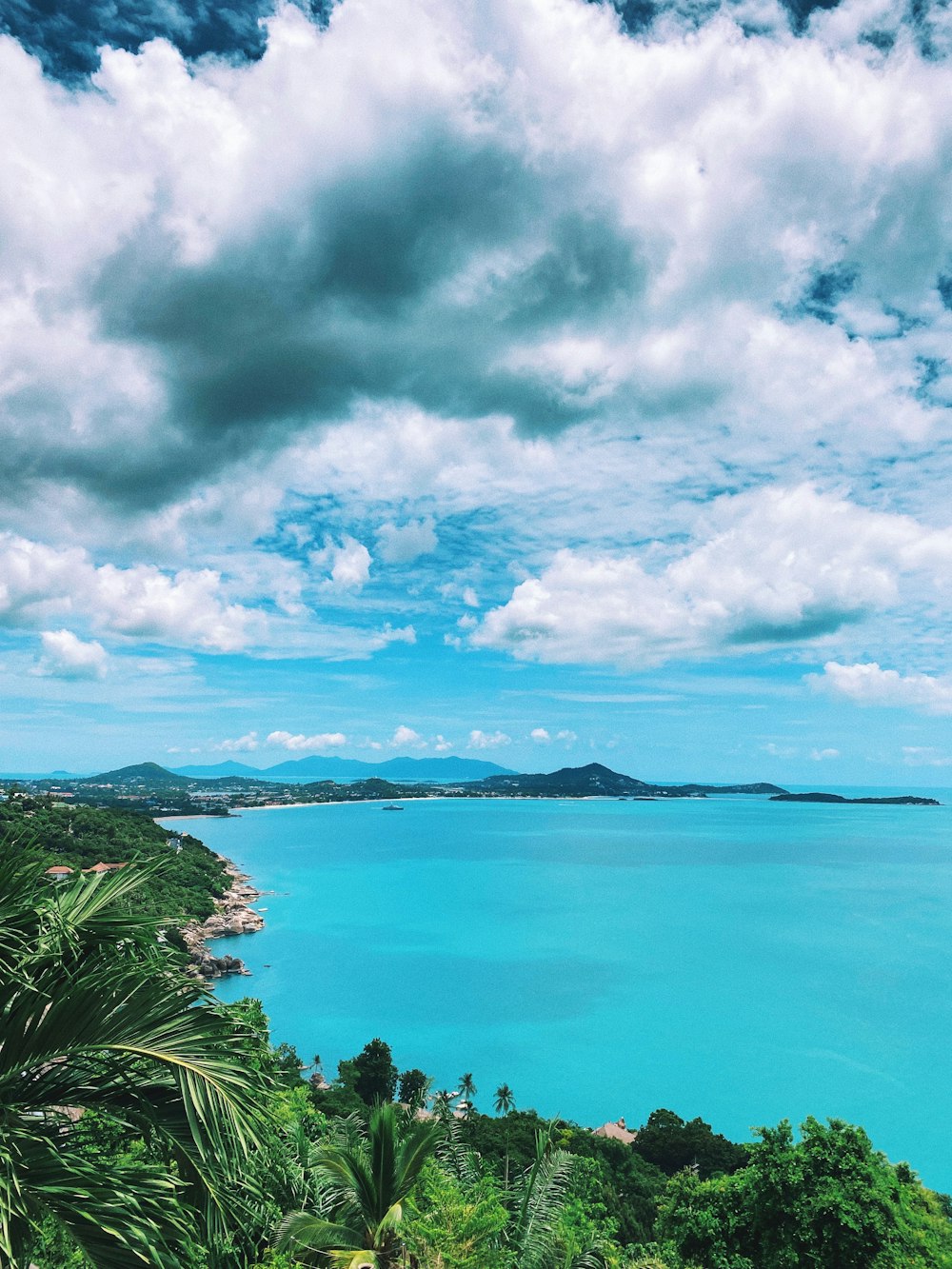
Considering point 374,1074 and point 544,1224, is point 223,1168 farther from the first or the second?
point 374,1074

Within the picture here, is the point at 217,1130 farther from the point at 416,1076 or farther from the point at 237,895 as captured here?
the point at 237,895

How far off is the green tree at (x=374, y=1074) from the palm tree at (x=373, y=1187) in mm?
29153

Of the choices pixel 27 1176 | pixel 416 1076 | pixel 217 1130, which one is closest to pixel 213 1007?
pixel 217 1130

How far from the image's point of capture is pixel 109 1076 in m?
3.31

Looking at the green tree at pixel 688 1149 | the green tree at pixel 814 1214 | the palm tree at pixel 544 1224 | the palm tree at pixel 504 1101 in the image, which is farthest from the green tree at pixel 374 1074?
the palm tree at pixel 544 1224

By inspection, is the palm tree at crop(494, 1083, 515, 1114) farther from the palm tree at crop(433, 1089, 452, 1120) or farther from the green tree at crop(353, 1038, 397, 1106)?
the palm tree at crop(433, 1089, 452, 1120)

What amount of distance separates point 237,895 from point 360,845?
63.3 metres

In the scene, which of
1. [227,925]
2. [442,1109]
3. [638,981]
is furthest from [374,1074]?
[227,925]

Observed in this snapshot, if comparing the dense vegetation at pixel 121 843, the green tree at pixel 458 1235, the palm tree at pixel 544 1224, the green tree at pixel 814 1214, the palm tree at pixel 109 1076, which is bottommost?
the dense vegetation at pixel 121 843

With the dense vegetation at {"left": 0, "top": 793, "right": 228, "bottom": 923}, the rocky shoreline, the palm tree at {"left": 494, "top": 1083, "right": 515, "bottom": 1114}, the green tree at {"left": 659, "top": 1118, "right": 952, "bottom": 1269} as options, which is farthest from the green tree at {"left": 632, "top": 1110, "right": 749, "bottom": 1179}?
the dense vegetation at {"left": 0, "top": 793, "right": 228, "bottom": 923}

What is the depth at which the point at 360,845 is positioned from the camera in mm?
135500

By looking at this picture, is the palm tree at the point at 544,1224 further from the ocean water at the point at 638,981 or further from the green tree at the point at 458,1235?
the ocean water at the point at 638,981

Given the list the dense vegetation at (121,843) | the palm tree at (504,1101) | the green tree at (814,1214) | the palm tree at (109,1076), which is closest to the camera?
the palm tree at (109,1076)

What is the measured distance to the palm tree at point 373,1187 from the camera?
6691mm
